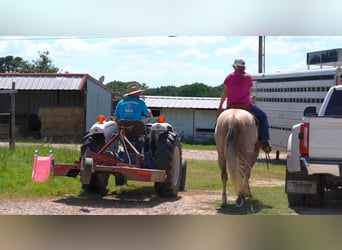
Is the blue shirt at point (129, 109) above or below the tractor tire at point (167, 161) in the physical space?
above

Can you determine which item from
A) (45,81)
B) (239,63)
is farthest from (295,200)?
(45,81)

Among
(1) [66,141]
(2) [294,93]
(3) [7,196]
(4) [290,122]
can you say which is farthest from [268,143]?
(3) [7,196]

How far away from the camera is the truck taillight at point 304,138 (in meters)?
6.61

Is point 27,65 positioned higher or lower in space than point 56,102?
higher

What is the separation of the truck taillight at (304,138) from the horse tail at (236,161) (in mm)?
594

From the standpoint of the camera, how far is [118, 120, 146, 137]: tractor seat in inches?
290

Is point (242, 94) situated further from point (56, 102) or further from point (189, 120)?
point (56, 102)

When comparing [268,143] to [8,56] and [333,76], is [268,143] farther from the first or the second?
[8,56]

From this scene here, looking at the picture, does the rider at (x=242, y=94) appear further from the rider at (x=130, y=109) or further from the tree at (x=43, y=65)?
the tree at (x=43, y=65)

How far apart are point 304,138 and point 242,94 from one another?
2.87 ft

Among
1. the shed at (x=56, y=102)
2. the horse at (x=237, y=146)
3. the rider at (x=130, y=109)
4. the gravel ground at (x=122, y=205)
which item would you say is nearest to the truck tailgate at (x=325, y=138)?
the horse at (x=237, y=146)

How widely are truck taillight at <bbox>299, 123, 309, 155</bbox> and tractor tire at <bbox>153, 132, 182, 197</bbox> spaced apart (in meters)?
1.52

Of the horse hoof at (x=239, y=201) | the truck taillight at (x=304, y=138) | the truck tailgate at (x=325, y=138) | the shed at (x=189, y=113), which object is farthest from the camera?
the shed at (x=189, y=113)

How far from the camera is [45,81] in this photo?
712 centimetres
